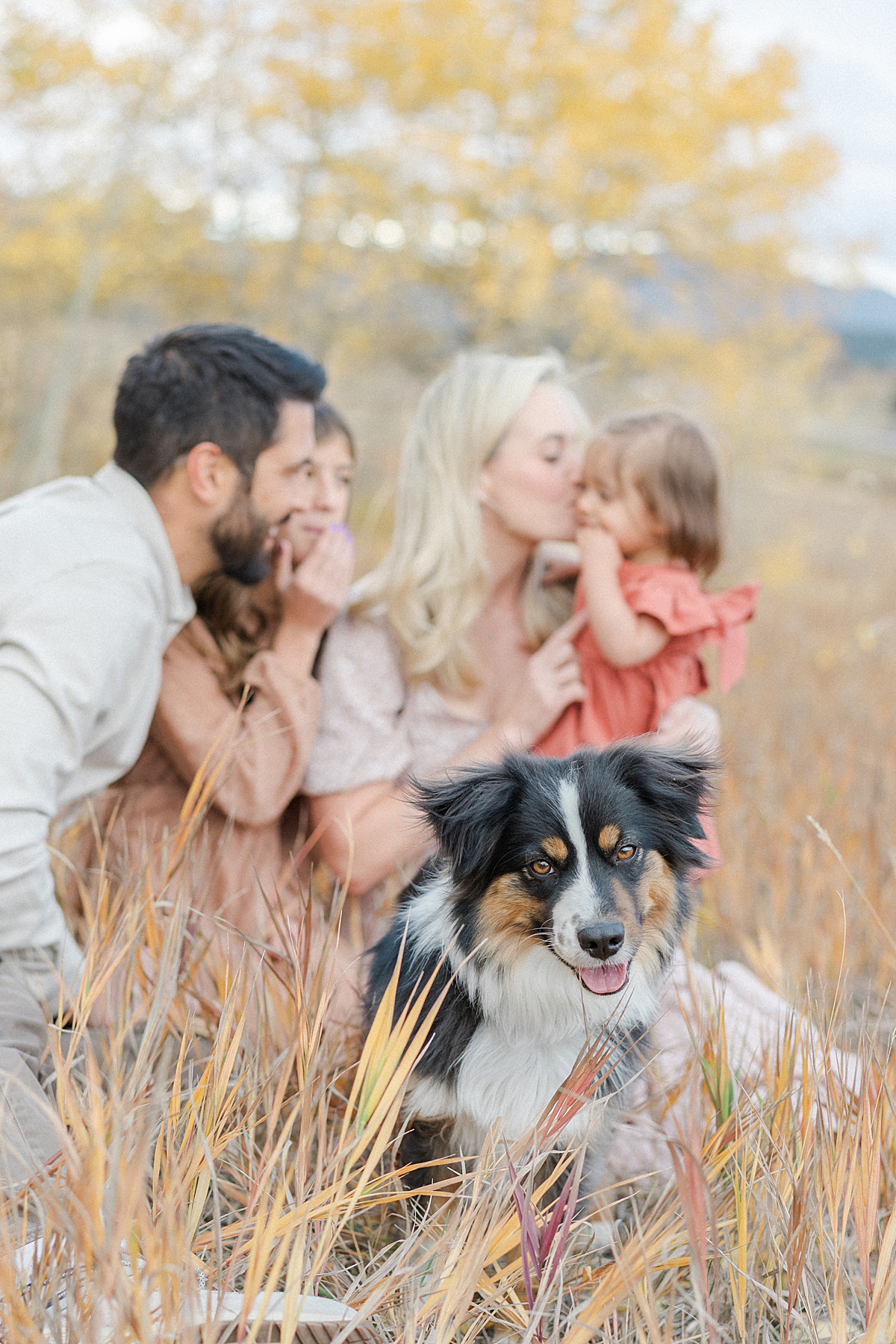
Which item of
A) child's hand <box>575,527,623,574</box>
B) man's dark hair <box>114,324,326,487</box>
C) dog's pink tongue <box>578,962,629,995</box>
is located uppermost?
man's dark hair <box>114,324,326,487</box>

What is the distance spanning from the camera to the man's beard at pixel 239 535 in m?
2.91

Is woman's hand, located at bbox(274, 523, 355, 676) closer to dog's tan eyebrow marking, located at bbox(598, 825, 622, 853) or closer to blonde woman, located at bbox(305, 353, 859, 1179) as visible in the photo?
blonde woman, located at bbox(305, 353, 859, 1179)

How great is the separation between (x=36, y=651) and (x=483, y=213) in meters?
13.2

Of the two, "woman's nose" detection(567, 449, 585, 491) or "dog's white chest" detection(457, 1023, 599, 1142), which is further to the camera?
"woman's nose" detection(567, 449, 585, 491)

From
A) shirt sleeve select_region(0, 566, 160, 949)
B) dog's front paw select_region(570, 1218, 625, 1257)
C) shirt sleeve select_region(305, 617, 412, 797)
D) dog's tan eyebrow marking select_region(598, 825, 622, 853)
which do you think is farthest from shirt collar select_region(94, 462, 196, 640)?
dog's front paw select_region(570, 1218, 625, 1257)

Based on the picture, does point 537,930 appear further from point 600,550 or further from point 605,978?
point 600,550

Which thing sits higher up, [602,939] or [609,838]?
[609,838]

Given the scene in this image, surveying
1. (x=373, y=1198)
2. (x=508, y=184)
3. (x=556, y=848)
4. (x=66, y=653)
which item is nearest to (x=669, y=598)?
(x=556, y=848)

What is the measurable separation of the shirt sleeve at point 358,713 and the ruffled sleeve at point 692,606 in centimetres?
83

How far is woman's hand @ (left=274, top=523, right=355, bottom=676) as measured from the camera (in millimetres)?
3104

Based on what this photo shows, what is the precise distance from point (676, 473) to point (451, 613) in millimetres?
837

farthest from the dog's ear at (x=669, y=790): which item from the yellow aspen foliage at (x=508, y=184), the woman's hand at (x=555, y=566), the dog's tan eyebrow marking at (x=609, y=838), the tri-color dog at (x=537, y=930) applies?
the yellow aspen foliage at (x=508, y=184)

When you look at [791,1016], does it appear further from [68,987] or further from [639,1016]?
[68,987]

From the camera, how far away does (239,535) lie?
293cm
